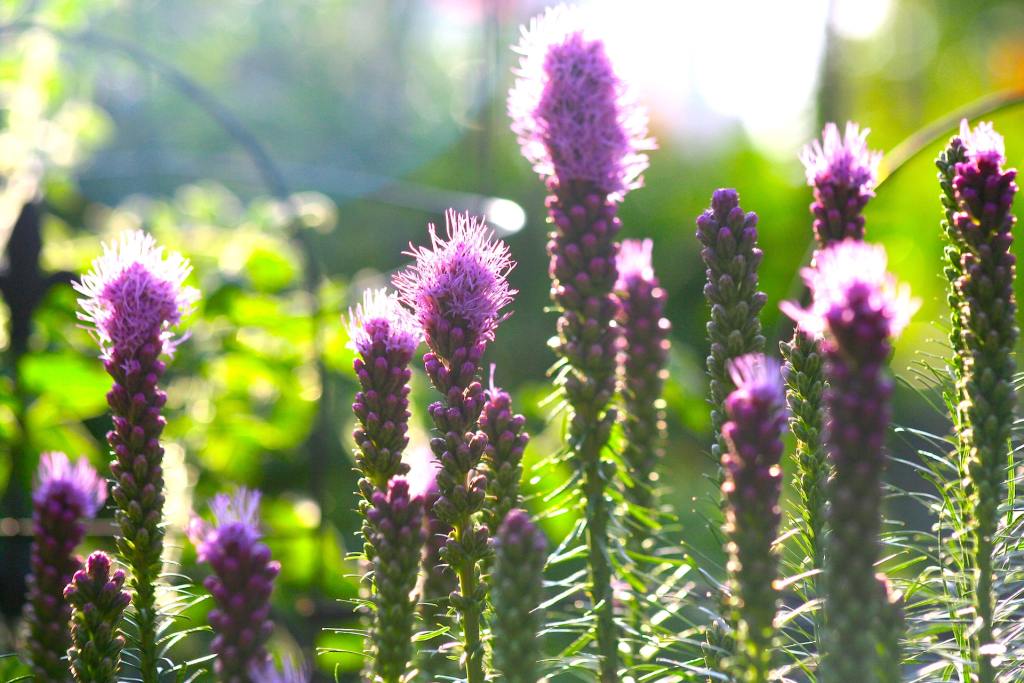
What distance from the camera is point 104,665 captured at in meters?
0.91

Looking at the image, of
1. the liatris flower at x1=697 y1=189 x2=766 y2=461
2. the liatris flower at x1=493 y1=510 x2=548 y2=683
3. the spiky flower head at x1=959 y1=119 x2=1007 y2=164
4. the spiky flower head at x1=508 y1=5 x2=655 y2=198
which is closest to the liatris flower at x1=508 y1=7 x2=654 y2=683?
the spiky flower head at x1=508 y1=5 x2=655 y2=198

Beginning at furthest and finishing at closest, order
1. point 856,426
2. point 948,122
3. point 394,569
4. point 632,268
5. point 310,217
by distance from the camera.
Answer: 1. point 310,217
2. point 948,122
3. point 632,268
4. point 394,569
5. point 856,426

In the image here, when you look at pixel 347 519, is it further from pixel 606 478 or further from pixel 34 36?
pixel 606 478

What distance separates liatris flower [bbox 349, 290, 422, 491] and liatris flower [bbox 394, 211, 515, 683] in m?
0.03

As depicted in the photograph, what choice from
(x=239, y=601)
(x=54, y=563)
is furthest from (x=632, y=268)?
(x=54, y=563)

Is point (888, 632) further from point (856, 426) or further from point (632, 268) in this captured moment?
point (632, 268)

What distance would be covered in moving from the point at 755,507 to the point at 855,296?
18cm

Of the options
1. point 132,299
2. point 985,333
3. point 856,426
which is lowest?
point 856,426

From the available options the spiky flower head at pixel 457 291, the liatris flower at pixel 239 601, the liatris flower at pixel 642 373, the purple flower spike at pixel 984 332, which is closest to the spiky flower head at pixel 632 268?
the liatris flower at pixel 642 373

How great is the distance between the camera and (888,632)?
0.78 metres

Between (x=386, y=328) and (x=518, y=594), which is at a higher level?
(x=386, y=328)

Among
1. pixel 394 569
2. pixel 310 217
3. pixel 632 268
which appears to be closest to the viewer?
pixel 394 569

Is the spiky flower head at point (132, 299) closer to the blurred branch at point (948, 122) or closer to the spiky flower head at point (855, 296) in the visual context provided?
the spiky flower head at point (855, 296)

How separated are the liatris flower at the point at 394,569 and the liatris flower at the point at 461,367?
0.20 feet
